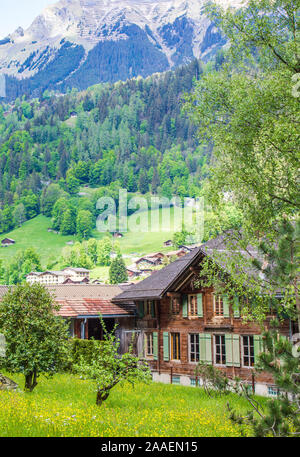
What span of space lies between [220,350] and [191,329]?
2389 mm

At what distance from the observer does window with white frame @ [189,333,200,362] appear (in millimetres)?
27500

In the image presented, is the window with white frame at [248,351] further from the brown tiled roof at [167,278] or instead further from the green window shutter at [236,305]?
the brown tiled roof at [167,278]

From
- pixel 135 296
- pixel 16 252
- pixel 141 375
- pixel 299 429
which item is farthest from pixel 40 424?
pixel 16 252

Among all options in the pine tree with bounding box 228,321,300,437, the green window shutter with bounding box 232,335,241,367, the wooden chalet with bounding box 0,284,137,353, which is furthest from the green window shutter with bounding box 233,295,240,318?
the wooden chalet with bounding box 0,284,137,353

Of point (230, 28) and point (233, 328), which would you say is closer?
point (230, 28)

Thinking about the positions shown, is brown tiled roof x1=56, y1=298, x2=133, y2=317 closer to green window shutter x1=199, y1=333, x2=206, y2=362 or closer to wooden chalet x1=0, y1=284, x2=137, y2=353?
wooden chalet x1=0, y1=284, x2=137, y2=353

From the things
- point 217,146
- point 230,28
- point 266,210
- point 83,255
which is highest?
point 230,28

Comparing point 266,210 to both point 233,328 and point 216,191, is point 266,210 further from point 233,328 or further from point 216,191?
point 233,328

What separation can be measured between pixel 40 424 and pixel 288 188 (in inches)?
350

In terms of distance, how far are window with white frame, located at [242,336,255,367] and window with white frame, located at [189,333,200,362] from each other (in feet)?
11.8

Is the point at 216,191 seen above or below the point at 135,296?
above

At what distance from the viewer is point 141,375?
15.2m

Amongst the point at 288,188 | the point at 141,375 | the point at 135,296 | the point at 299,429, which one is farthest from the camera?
the point at 135,296

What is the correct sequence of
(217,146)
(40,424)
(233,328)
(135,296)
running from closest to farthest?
(40,424) → (217,146) → (233,328) → (135,296)
